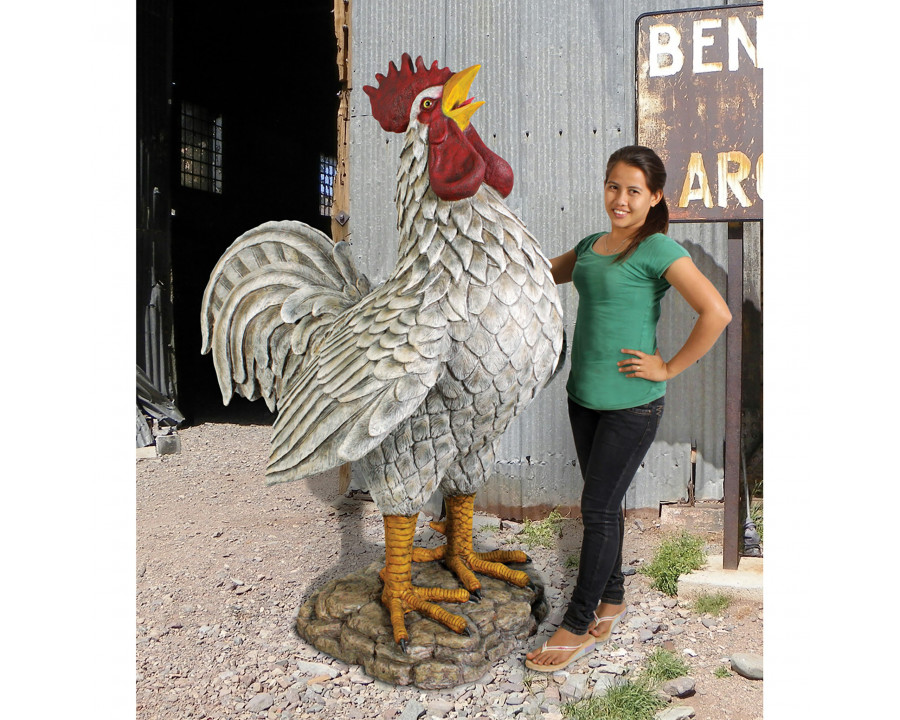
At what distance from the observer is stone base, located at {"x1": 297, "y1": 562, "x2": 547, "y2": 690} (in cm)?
199

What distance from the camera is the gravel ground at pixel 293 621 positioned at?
1938mm

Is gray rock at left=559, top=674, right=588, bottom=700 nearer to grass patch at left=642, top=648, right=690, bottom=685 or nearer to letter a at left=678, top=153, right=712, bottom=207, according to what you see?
grass patch at left=642, top=648, right=690, bottom=685

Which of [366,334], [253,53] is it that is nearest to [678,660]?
[366,334]

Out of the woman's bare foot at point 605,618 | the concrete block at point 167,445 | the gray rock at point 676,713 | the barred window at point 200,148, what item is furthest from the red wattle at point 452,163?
the barred window at point 200,148

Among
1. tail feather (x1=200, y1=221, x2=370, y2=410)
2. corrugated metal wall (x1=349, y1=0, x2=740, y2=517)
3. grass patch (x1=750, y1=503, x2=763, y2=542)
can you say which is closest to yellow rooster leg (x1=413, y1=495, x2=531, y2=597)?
tail feather (x1=200, y1=221, x2=370, y2=410)

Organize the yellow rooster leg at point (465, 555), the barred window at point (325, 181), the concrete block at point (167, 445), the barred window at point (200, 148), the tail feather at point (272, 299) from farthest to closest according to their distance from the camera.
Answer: the barred window at point (325, 181) → the barred window at point (200, 148) → the concrete block at point (167, 445) → the yellow rooster leg at point (465, 555) → the tail feather at point (272, 299)

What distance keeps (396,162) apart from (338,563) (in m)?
1.96

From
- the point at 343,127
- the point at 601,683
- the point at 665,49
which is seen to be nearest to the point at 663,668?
the point at 601,683

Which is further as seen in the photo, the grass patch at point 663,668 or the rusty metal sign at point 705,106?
the rusty metal sign at point 705,106

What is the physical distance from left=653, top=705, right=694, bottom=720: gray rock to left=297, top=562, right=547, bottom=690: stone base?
503mm

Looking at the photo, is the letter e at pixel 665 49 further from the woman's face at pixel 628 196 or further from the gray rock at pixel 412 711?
the gray rock at pixel 412 711

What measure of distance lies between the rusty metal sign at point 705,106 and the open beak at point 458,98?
0.86 m

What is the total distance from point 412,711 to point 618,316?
51.1 inches

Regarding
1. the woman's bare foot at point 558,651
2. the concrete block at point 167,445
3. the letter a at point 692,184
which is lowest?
the woman's bare foot at point 558,651
